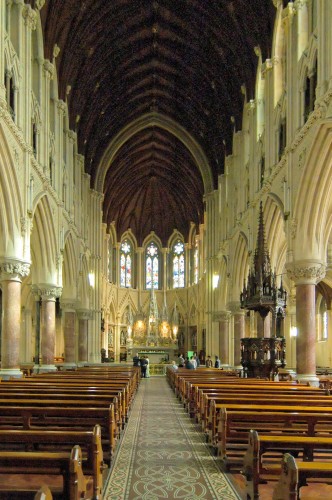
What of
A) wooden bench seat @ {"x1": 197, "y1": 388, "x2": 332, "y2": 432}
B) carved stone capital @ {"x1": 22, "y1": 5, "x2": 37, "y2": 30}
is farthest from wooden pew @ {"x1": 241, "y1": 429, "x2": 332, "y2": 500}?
carved stone capital @ {"x1": 22, "y1": 5, "x2": 37, "y2": 30}

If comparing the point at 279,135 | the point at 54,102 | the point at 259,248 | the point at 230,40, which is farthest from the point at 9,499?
the point at 230,40

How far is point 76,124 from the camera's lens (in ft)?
119

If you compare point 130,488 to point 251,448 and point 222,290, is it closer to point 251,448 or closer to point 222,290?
point 251,448

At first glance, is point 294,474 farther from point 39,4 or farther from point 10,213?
point 39,4

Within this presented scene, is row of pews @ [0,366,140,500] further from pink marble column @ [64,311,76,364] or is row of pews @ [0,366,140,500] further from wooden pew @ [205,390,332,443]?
pink marble column @ [64,311,76,364]

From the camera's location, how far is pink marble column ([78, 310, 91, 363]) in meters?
40.1

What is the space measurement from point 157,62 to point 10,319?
994 inches

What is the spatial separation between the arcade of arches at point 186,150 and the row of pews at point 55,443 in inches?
390

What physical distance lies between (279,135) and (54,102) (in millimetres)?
11458

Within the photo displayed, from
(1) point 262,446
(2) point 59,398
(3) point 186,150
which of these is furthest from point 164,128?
(1) point 262,446

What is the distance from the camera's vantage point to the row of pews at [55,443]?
5027 mm

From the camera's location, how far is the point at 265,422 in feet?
29.6

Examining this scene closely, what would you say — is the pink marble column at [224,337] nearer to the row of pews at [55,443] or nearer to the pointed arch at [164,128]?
the pointed arch at [164,128]

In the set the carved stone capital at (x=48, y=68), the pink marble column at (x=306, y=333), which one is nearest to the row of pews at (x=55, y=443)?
the pink marble column at (x=306, y=333)
